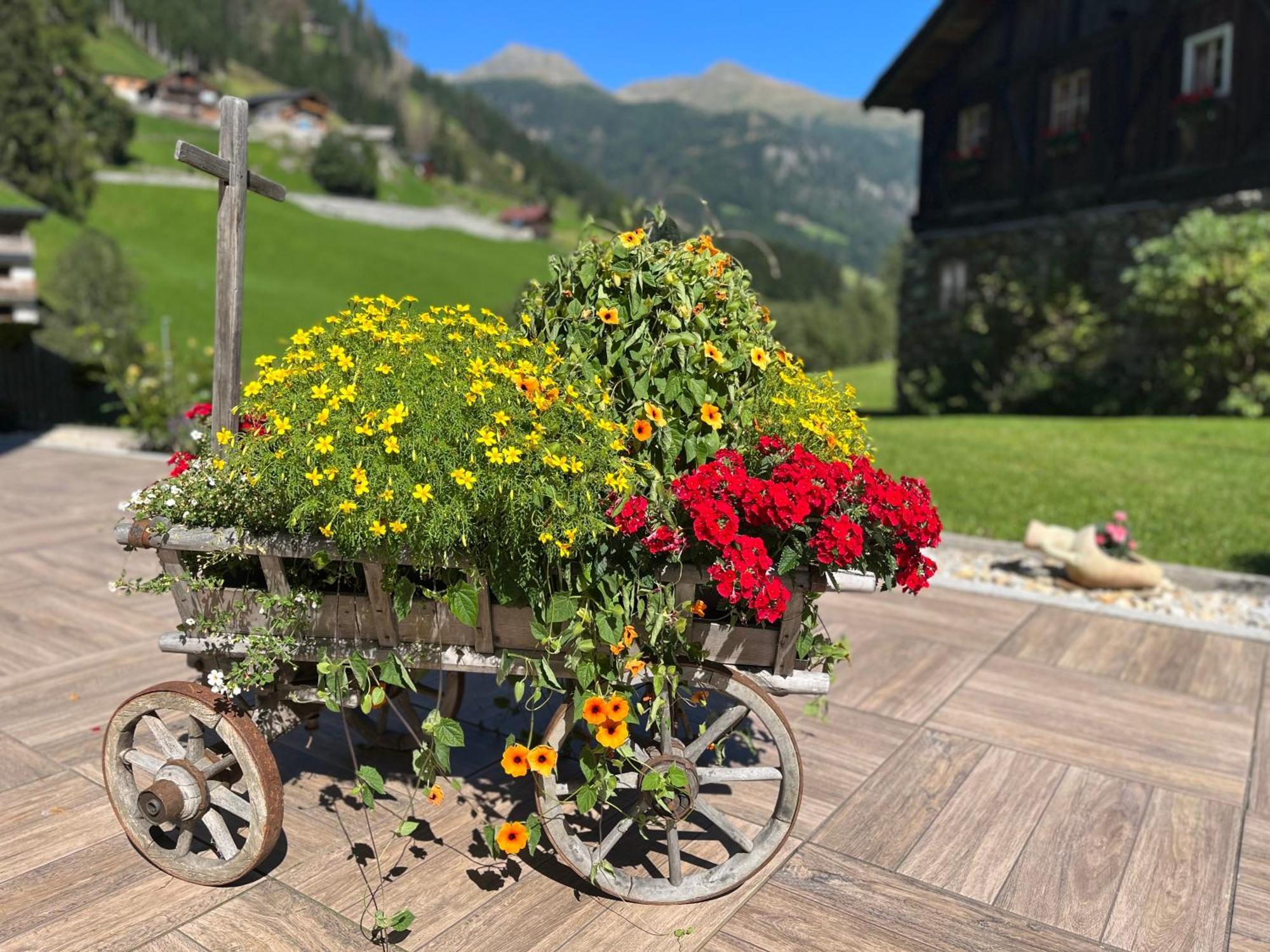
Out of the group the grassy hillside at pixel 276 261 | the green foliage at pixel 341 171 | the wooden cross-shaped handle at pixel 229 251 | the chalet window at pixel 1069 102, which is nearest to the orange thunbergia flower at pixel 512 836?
the wooden cross-shaped handle at pixel 229 251

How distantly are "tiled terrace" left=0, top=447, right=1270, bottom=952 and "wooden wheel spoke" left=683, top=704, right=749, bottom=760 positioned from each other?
421mm

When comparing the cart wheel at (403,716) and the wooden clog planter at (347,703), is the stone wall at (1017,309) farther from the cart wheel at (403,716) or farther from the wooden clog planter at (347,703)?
the wooden clog planter at (347,703)

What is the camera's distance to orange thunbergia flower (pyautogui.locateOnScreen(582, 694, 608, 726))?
2.19m

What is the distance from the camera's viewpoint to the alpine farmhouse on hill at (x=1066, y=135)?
42.9 feet

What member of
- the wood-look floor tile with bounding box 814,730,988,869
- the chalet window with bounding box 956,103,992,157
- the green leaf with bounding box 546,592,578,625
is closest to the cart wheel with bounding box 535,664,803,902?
the green leaf with bounding box 546,592,578,625

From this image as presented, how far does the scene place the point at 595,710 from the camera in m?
2.20

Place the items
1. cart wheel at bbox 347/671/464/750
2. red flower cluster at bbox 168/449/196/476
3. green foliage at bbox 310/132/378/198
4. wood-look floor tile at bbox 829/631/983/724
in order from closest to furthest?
red flower cluster at bbox 168/449/196/476 < cart wheel at bbox 347/671/464/750 < wood-look floor tile at bbox 829/631/983/724 < green foliage at bbox 310/132/378/198

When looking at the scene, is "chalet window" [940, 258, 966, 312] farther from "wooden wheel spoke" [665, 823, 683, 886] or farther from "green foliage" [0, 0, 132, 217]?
"green foliage" [0, 0, 132, 217]

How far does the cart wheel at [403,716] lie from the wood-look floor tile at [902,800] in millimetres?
1253

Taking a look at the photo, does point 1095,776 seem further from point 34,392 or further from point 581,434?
point 34,392

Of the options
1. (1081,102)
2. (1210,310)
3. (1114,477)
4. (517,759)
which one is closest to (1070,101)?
(1081,102)

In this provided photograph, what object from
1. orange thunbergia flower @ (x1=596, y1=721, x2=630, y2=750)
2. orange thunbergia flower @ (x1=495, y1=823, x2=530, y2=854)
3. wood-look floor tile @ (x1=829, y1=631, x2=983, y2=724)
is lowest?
wood-look floor tile @ (x1=829, y1=631, x2=983, y2=724)

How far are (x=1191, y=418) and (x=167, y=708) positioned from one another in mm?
13511

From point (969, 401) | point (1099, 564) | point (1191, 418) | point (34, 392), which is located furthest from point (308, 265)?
point (1099, 564)
